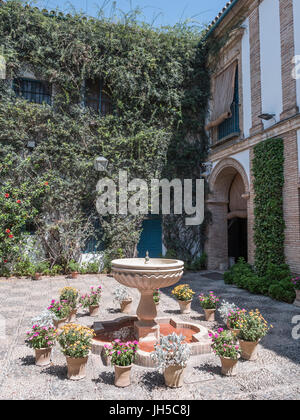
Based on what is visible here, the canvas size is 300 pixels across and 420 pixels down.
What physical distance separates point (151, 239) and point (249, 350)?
25.0 feet

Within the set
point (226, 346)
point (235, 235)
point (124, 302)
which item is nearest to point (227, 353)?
point (226, 346)

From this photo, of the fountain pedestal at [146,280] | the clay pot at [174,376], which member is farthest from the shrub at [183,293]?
the clay pot at [174,376]

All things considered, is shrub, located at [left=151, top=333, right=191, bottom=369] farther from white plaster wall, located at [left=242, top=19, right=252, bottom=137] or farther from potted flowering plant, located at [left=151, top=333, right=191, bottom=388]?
white plaster wall, located at [left=242, top=19, right=252, bottom=137]

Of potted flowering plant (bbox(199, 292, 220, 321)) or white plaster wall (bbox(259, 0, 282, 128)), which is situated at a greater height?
white plaster wall (bbox(259, 0, 282, 128))

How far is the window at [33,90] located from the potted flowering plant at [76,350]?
29.7 ft

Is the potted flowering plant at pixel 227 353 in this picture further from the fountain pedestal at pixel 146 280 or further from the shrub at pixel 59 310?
the shrub at pixel 59 310

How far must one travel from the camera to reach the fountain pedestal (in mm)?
3816

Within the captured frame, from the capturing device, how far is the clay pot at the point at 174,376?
119 inches

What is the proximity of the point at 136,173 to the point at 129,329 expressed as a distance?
23.3 feet

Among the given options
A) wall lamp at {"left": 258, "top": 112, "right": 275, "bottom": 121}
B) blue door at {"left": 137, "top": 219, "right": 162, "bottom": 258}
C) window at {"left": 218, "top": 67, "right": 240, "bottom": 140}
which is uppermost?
window at {"left": 218, "top": 67, "right": 240, "bottom": 140}

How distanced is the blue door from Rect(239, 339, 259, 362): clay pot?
24.3ft

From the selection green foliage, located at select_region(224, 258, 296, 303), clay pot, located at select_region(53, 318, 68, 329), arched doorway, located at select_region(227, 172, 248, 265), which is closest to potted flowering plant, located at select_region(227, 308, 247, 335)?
clay pot, located at select_region(53, 318, 68, 329)

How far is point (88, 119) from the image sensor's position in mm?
10578

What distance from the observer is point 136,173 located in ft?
35.8
